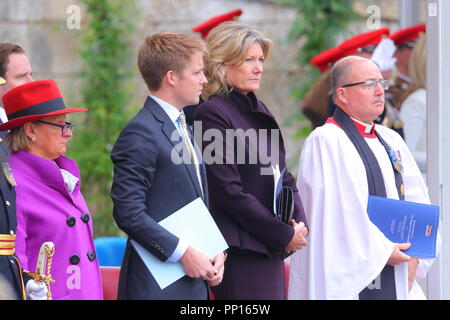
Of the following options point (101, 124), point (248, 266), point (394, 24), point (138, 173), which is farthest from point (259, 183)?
point (394, 24)

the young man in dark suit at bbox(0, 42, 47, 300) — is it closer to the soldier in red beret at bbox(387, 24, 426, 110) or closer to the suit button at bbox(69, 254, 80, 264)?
the suit button at bbox(69, 254, 80, 264)

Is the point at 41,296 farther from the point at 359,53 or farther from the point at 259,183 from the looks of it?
the point at 359,53

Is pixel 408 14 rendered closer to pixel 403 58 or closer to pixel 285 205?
pixel 403 58

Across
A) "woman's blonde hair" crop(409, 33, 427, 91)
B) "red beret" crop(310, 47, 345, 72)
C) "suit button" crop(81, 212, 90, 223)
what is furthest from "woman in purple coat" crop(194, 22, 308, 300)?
"woman's blonde hair" crop(409, 33, 427, 91)

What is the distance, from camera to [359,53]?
7.52 meters

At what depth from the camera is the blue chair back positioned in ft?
21.1

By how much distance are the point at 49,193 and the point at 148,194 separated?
0.45 m

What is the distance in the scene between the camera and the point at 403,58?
314 inches

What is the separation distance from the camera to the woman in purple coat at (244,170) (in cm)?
479

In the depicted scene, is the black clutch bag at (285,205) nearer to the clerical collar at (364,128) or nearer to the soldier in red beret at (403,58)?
the clerical collar at (364,128)

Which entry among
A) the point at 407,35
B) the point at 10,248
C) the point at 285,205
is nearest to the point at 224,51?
the point at 285,205

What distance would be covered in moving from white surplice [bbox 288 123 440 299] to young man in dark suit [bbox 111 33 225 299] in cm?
72
